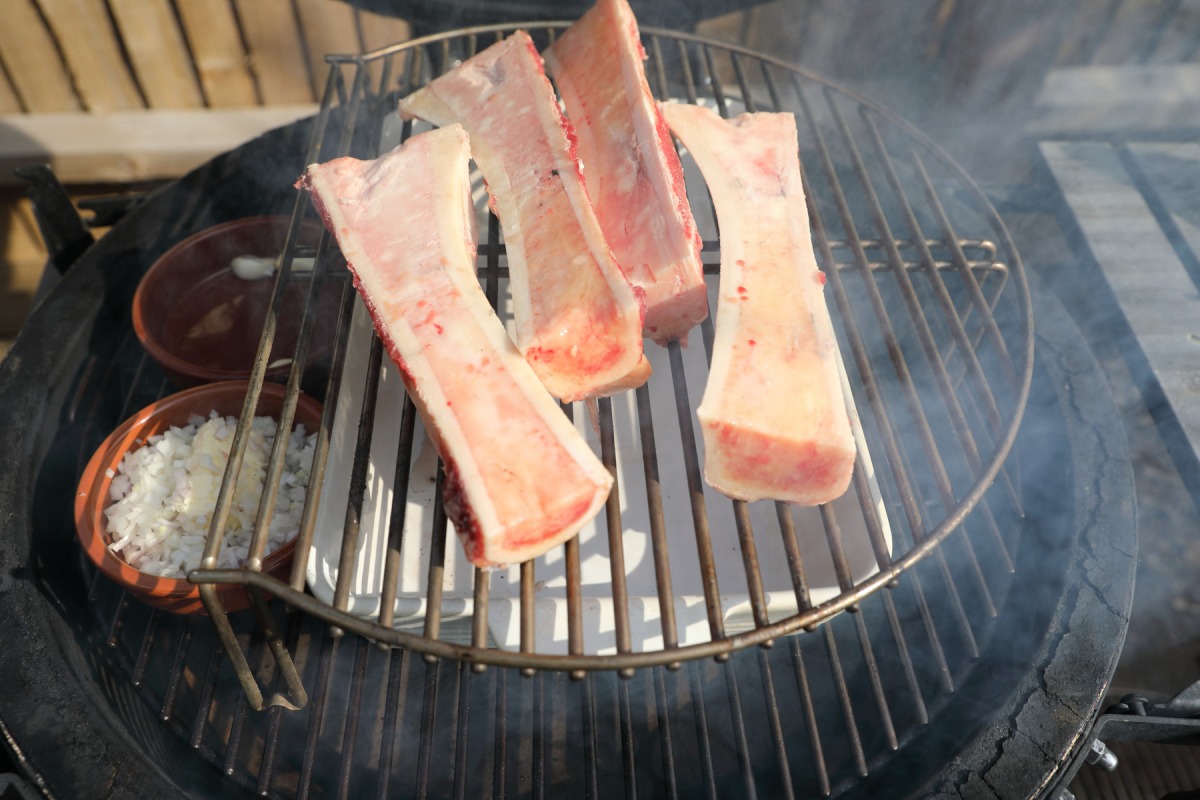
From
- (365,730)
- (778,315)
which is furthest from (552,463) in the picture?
(365,730)

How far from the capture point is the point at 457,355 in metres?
1.88

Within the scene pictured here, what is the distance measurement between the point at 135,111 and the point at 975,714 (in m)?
4.77

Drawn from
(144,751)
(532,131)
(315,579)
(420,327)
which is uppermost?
(532,131)

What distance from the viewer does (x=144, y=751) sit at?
1.90 meters

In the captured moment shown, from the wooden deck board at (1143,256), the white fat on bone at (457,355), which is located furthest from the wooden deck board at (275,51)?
the wooden deck board at (1143,256)

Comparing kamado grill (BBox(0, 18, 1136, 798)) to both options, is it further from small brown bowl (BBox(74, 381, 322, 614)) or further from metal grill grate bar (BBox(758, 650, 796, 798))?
small brown bowl (BBox(74, 381, 322, 614))

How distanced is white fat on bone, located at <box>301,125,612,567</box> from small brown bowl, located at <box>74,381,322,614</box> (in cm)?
62

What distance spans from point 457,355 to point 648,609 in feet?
2.58

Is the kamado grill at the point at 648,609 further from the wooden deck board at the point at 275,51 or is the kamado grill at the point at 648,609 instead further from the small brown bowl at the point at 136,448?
the wooden deck board at the point at 275,51

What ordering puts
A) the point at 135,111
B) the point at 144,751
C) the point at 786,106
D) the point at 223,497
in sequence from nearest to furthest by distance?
the point at 223,497, the point at 144,751, the point at 786,106, the point at 135,111

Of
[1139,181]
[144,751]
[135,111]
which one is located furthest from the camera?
[135,111]

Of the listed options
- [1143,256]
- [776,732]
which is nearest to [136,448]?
[776,732]

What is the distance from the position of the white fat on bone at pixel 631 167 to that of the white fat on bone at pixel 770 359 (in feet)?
0.42

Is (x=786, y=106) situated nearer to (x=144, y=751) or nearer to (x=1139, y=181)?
(x=1139, y=181)
